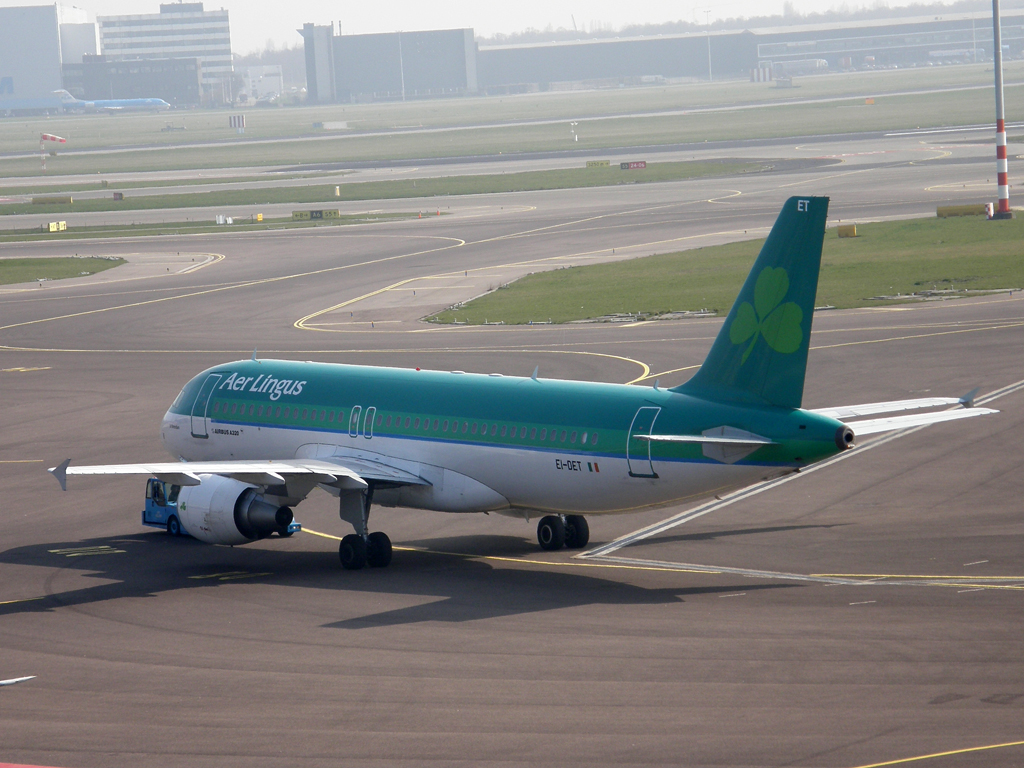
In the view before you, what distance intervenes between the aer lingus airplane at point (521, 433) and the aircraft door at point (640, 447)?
1.4 inches

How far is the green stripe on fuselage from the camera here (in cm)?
3134

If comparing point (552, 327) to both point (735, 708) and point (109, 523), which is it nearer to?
point (109, 523)

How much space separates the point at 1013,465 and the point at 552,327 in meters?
37.6

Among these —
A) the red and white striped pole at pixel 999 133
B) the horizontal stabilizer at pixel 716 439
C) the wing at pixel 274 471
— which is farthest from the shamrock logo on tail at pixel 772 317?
the red and white striped pole at pixel 999 133

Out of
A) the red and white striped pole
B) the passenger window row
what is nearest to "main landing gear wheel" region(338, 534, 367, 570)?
the passenger window row

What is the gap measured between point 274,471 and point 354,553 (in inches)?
123

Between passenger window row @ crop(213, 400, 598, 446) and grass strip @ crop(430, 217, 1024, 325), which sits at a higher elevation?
grass strip @ crop(430, 217, 1024, 325)

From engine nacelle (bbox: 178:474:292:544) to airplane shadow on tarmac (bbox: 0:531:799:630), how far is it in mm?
1039

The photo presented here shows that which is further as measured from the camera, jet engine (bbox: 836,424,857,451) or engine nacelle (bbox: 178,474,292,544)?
engine nacelle (bbox: 178,474,292,544)

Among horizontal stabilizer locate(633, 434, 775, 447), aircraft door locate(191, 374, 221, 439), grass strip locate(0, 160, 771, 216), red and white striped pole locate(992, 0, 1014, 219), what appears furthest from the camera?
grass strip locate(0, 160, 771, 216)

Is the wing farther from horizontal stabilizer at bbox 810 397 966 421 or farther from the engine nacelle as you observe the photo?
horizontal stabilizer at bbox 810 397 966 421

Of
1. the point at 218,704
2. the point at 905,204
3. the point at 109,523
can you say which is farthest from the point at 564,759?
the point at 905,204

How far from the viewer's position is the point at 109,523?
1676 inches

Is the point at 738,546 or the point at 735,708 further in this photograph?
the point at 738,546
